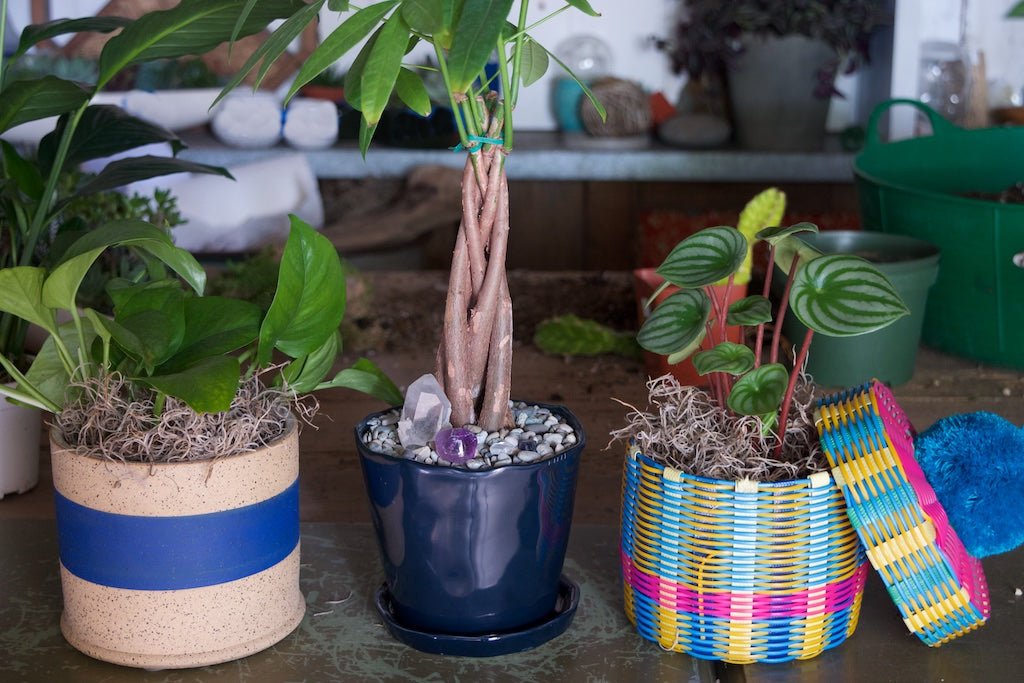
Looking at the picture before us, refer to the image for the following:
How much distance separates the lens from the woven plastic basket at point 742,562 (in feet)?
2.53

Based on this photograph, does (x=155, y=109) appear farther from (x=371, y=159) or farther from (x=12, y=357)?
(x=12, y=357)

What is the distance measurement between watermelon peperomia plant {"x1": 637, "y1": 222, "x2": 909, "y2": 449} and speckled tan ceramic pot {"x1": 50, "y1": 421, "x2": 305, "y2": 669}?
12.5 inches

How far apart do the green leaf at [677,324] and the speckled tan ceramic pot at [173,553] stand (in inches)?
11.6

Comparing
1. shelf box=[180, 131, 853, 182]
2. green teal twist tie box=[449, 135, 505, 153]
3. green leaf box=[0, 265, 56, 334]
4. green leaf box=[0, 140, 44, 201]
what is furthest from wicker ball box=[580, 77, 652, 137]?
green leaf box=[0, 265, 56, 334]

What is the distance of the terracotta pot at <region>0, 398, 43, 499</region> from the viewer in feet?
3.64

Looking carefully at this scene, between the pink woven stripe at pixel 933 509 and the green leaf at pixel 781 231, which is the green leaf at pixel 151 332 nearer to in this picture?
the green leaf at pixel 781 231

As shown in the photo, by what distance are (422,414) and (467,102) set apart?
0.24 meters

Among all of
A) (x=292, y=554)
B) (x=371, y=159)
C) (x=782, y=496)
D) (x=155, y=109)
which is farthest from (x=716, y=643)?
(x=155, y=109)

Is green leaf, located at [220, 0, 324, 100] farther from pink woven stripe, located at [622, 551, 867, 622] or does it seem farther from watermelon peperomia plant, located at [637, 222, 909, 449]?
pink woven stripe, located at [622, 551, 867, 622]

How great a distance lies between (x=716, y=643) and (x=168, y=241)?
0.51m

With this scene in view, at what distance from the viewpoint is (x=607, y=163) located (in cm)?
261

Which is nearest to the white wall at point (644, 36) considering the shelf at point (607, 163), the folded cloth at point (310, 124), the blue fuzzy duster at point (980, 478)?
the shelf at point (607, 163)

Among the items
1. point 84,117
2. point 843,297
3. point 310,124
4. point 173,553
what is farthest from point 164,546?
point 310,124

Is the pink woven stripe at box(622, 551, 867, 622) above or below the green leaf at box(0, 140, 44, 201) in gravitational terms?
below
